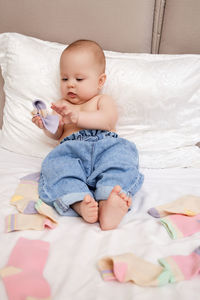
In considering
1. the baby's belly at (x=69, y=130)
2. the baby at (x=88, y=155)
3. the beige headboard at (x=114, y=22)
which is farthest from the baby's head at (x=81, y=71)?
the beige headboard at (x=114, y=22)

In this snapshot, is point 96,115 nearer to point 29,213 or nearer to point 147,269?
point 29,213

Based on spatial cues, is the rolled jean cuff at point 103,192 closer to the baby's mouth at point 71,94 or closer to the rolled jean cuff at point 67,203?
the rolled jean cuff at point 67,203

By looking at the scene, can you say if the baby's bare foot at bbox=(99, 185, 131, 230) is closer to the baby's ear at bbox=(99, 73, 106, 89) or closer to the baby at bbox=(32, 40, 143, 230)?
the baby at bbox=(32, 40, 143, 230)

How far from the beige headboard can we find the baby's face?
287 millimetres

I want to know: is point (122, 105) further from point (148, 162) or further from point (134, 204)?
point (134, 204)

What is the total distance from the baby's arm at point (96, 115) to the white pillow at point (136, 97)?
0.27 feet

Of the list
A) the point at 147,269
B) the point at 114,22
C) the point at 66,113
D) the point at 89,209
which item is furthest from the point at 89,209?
the point at 114,22

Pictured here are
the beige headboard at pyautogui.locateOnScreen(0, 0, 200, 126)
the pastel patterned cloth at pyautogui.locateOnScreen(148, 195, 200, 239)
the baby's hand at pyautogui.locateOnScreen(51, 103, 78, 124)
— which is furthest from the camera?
the beige headboard at pyautogui.locateOnScreen(0, 0, 200, 126)

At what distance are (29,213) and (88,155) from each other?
0.93 feet

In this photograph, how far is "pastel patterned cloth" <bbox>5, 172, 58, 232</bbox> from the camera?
81cm

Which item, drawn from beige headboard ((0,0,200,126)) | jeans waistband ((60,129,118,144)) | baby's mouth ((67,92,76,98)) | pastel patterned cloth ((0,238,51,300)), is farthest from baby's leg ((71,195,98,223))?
beige headboard ((0,0,200,126))

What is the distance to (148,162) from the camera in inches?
47.3

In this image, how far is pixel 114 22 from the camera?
1368 millimetres

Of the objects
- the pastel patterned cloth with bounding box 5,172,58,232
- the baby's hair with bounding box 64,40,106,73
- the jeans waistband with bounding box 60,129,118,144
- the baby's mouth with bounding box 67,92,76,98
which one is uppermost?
the baby's hair with bounding box 64,40,106,73
